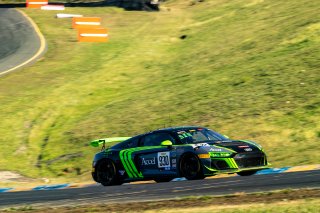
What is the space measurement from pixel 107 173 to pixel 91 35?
69.9 feet

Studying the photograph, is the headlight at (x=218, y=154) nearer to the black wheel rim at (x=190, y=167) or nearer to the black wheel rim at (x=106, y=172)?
the black wheel rim at (x=190, y=167)

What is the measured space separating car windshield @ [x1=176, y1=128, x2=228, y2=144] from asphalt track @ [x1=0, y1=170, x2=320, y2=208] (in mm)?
1256

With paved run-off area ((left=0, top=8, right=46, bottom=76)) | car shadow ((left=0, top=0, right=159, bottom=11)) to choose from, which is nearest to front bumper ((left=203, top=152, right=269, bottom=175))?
paved run-off area ((left=0, top=8, right=46, bottom=76))

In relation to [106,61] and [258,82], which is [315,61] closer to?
[258,82]

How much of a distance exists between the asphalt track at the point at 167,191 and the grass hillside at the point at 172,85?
4202mm

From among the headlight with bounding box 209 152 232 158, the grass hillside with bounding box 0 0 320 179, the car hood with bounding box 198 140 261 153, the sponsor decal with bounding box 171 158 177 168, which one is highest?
the grass hillside with bounding box 0 0 320 179

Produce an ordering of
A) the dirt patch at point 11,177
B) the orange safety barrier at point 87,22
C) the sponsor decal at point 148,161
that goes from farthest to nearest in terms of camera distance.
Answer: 1. the orange safety barrier at point 87,22
2. the dirt patch at point 11,177
3. the sponsor decal at point 148,161

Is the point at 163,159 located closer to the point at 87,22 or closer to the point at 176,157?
the point at 176,157

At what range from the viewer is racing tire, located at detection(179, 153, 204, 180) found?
15.1 meters

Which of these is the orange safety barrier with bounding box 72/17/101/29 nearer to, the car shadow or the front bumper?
the car shadow

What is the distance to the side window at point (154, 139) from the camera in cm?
1630

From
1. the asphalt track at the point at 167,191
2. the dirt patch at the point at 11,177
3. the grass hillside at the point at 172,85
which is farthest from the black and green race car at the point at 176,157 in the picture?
the dirt patch at the point at 11,177

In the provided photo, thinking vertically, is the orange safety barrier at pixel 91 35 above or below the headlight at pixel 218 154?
above

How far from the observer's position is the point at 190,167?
1531 cm
